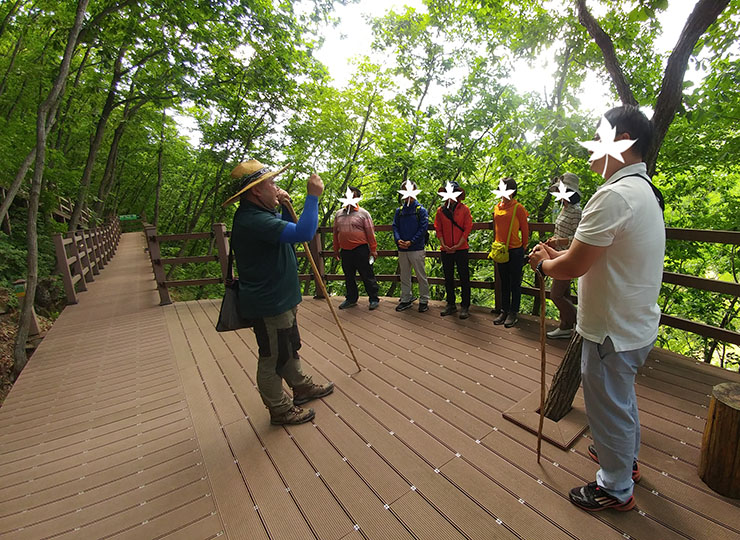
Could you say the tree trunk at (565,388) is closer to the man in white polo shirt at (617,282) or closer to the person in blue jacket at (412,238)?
the man in white polo shirt at (617,282)

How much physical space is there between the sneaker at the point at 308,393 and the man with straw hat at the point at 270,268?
0.56 feet

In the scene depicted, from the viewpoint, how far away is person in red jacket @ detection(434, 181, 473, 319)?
3930mm

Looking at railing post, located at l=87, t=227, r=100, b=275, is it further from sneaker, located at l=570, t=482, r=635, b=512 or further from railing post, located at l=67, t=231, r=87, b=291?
sneaker, located at l=570, t=482, r=635, b=512

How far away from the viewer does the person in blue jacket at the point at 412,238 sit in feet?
14.2

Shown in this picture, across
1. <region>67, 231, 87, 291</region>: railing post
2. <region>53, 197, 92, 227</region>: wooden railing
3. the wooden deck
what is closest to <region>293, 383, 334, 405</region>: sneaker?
the wooden deck

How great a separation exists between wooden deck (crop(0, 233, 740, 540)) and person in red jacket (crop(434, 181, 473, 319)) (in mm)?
731

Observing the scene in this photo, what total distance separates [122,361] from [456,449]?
12.3 feet

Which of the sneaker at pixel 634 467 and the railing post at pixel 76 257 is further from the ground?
the railing post at pixel 76 257

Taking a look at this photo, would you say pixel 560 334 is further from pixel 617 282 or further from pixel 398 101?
pixel 398 101

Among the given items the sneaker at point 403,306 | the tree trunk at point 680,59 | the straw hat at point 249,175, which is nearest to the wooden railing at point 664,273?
the sneaker at point 403,306

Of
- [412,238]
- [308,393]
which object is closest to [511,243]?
[412,238]

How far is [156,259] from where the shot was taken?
17.5 feet

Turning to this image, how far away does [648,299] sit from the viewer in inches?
53.1

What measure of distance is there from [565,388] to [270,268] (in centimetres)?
217
